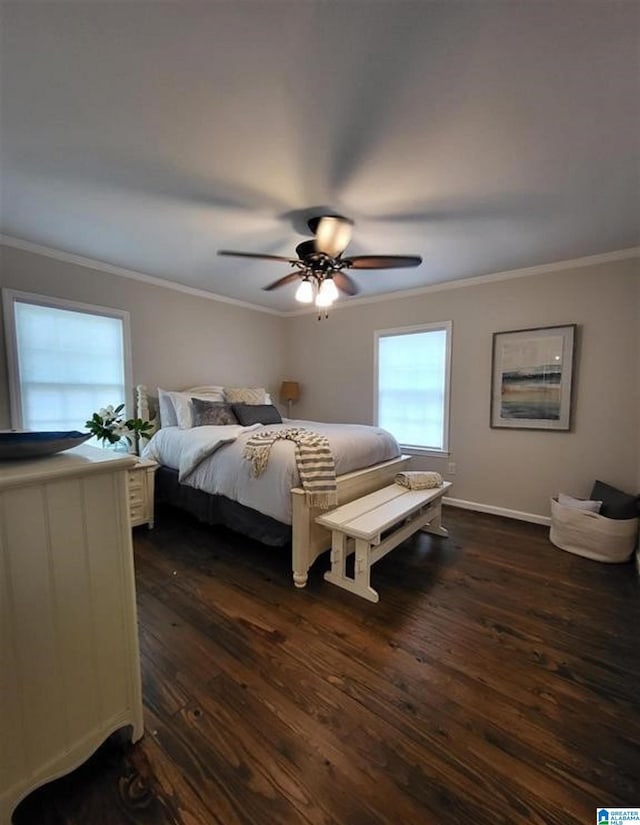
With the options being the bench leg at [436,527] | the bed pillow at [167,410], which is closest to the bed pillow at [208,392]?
the bed pillow at [167,410]

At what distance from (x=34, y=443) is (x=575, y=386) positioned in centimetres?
371

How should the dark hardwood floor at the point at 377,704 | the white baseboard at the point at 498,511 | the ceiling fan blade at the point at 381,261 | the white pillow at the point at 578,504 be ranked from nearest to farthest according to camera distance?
the dark hardwood floor at the point at 377,704 < the ceiling fan blade at the point at 381,261 < the white pillow at the point at 578,504 < the white baseboard at the point at 498,511

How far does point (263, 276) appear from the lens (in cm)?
342

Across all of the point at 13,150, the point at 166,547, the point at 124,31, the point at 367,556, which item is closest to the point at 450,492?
the point at 367,556

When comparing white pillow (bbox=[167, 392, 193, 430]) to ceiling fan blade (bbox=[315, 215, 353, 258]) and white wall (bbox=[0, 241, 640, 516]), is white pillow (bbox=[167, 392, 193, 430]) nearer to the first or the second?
white wall (bbox=[0, 241, 640, 516])

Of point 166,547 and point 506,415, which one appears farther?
point 506,415

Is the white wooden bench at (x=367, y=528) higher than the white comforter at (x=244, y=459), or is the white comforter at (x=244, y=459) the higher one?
Result: the white comforter at (x=244, y=459)

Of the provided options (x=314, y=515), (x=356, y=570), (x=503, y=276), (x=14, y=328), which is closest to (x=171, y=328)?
(x=14, y=328)

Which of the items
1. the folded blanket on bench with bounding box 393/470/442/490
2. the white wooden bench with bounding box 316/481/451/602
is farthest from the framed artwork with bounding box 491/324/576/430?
the white wooden bench with bounding box 316/481/451/602

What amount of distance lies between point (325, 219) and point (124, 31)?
1196 millimetres

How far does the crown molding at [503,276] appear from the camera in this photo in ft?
9.09

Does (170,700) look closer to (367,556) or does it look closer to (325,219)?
(367,556)

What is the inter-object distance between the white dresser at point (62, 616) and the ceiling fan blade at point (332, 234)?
5.89 ft

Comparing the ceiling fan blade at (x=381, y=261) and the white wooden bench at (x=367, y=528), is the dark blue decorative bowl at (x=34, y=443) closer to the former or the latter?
the white wooden bench at (x=367, y=528)
